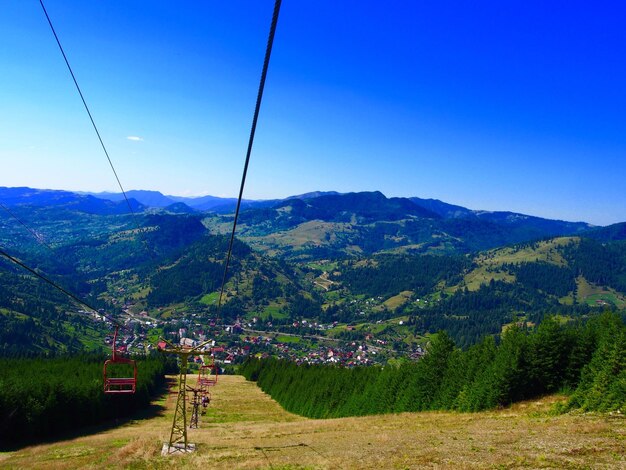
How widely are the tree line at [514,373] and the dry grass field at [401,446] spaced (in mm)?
3018

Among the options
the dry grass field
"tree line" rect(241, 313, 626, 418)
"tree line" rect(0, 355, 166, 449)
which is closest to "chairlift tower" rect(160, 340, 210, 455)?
the dry grass field

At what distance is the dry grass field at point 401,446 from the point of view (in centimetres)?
2713

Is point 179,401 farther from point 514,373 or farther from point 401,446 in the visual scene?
point 514,373

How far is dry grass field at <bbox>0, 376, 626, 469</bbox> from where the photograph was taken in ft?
89.0

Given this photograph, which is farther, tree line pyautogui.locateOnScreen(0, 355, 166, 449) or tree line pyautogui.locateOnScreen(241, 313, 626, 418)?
tree line pyautogui.locateOnScreen(0, 355, 166, 449)

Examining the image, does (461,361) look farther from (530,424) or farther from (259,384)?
(259,384)

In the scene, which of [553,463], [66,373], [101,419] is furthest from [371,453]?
[66,373]

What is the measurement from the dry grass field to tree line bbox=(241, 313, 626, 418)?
302 cm

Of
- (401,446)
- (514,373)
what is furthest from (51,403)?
(514,373)

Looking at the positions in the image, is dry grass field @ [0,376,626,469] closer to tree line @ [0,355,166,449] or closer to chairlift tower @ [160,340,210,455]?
chairlift tower @ [160,340,210,455]

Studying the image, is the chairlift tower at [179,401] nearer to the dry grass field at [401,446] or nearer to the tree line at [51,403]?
the dry grass field at [401,446]

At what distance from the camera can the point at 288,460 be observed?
107 feet

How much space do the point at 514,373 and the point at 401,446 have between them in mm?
25513

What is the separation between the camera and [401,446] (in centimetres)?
3391
